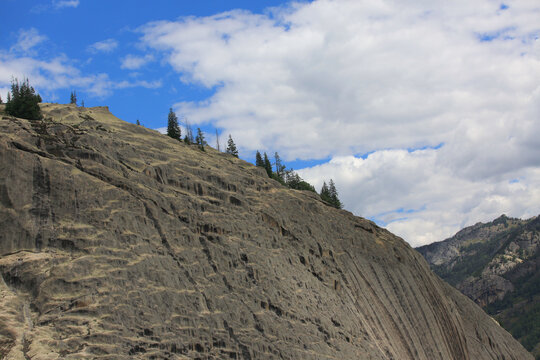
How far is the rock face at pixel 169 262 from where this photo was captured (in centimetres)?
3106

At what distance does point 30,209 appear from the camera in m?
34.5

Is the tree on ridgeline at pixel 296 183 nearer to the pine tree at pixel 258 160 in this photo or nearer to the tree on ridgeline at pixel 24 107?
the pine tree at pixel 258 160

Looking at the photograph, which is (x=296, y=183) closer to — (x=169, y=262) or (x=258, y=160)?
(x=258, y=160)

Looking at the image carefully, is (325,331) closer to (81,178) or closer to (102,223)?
(102,223)

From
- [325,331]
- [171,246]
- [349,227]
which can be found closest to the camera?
[171,246]

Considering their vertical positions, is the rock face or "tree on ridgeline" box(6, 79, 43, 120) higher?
"tree on ridgeline" box(6, 79, 43, 120)

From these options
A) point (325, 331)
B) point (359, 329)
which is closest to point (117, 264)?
point (325, 331)

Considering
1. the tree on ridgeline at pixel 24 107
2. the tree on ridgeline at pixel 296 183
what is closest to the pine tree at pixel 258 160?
the tree on ridgeline at pixel 296 183

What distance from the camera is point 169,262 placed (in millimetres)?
37500

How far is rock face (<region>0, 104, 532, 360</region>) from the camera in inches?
1223

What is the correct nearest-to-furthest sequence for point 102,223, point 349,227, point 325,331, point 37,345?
point 37,345
point 102,223
point 325,331
point 349,227

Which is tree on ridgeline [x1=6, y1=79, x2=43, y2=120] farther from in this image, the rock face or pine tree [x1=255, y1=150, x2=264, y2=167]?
pine tree [x1=255, y1=150, x2=264, y2=167]

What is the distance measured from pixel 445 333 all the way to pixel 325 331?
88.5 feet

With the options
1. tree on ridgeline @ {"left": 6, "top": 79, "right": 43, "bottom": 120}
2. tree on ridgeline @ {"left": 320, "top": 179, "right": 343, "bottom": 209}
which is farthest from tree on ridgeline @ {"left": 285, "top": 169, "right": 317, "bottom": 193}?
tree on ridgeline @ {"left": 6, "top": 79, "right": 43, "bottom": 120}
